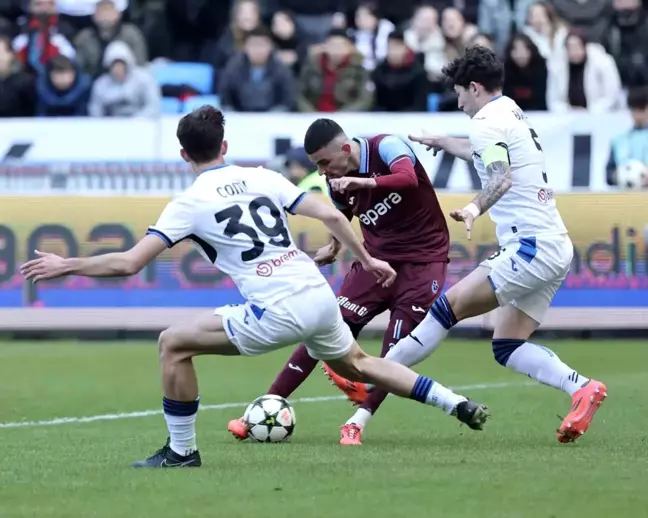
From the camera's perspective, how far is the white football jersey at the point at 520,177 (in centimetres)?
908

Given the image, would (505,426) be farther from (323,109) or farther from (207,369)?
(323,109)

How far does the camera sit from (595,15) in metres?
20.5

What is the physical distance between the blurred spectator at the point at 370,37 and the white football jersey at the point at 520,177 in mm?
11235

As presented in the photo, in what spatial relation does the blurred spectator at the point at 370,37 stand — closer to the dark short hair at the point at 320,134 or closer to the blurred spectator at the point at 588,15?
the blurred spectator at the point at 588,15

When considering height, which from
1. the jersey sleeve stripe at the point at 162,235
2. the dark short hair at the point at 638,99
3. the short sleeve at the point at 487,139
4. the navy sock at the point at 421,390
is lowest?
the navy sock at the point at 421,390

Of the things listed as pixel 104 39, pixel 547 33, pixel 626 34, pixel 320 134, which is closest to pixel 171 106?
pixel 104 39

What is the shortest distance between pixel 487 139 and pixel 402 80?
10.5 meters

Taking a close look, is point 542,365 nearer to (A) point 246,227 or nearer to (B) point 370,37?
(A) point 246,227

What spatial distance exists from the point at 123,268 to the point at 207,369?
6.93m

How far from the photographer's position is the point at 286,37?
2080 centimetres

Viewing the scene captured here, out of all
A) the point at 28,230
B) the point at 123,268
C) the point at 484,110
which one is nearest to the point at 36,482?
the point at 123,268

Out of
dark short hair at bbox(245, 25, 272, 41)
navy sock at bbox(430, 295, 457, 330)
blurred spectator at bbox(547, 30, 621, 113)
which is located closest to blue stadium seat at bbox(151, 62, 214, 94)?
dark short hair at bbox(245, 25, 272, 41)

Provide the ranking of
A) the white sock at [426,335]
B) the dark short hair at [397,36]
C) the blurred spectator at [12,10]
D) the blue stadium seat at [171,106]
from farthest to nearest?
1. the blurred spectator at [12,10]
2. the blue stadium seat at [171,106]
3. the dark short hair at [397,36]
4. the white sock at [426,335]

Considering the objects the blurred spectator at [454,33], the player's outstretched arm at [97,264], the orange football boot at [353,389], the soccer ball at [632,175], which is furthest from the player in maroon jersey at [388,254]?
the blurred spectator at [454,33]
